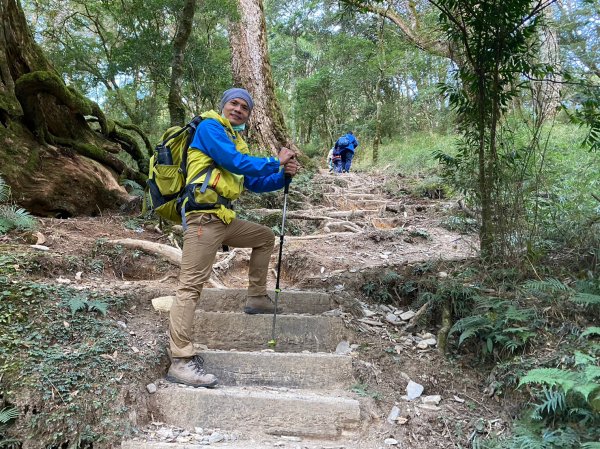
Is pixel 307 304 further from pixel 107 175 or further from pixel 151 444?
pixel 107 175

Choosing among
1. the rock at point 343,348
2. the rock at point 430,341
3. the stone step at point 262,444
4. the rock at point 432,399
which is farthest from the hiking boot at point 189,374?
the rock at point 430,341

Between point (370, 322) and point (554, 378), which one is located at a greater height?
point (554, 378)

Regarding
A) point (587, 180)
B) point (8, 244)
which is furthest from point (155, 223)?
point (587, 180)

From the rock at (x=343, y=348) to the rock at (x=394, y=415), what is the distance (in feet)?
2.66


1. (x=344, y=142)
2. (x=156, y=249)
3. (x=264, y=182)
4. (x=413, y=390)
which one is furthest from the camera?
(x=344, y=142)

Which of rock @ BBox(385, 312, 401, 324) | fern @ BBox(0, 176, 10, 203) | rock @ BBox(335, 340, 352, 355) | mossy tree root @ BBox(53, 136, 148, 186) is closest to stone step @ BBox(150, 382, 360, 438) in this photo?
rock @ BBox(335, 340, 352, 355)

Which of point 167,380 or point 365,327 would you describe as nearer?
point 167,380

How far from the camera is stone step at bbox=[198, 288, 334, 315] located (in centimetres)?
484

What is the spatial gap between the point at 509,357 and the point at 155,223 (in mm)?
6000

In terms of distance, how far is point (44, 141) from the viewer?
6.96 metres

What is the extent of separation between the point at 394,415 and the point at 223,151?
2410 mm

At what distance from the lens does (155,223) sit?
7465mm

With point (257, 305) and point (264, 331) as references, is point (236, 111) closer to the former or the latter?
point (257, 305)

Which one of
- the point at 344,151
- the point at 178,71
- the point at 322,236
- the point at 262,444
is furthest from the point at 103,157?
the point at 344,151
